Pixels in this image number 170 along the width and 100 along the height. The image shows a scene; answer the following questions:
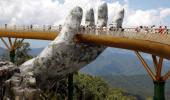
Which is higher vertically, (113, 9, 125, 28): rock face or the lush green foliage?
(113, 9, 125, 28): rock face

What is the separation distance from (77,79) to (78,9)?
1768 inches

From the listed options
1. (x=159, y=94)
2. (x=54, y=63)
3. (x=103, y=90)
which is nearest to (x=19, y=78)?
(x=54, y=63)

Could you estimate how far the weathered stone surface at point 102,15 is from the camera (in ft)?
140

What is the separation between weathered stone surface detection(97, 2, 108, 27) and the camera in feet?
140

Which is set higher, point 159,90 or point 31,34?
point 31,34

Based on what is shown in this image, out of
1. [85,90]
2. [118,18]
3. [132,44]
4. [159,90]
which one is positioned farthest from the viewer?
[85,90]

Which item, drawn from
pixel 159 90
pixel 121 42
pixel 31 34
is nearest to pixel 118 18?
pixel 121 42

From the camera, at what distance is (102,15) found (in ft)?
141

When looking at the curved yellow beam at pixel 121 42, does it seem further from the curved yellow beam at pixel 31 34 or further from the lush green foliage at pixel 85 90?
the lush green foliage at pixel 85 90

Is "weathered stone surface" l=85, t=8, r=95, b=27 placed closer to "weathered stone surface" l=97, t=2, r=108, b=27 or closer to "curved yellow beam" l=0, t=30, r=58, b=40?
"weathered stone surface" l=97, t=2, r=108, b=27

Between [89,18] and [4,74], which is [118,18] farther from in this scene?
[4,74]

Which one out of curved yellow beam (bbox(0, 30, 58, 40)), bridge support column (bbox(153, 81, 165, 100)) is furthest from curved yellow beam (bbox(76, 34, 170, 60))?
curved yellow beam (bbox(0, 30, 58, 40))

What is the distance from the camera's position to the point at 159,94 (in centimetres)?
2703

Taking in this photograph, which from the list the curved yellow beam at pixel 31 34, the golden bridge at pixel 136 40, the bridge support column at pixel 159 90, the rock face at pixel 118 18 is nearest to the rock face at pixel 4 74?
the golden bridge at pixel 136 40
